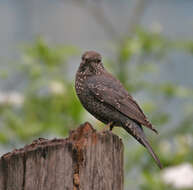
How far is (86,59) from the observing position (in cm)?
414

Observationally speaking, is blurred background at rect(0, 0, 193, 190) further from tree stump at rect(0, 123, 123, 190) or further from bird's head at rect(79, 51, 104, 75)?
tree stump at rect(0, 123, 123, 190)

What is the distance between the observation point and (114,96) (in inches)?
160

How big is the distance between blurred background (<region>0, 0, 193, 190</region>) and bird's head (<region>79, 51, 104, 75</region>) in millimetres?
1710

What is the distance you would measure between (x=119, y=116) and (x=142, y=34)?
2740mm

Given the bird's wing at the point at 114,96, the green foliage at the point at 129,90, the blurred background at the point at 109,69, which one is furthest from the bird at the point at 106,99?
the green foliage at the point at 129,90

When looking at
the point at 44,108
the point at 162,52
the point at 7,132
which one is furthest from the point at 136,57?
the point at 7,132

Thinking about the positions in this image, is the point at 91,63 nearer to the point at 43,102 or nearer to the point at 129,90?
the point at 129,90

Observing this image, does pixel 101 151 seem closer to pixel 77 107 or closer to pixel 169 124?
pixel 77 107

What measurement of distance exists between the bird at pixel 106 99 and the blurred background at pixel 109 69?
5.46ft

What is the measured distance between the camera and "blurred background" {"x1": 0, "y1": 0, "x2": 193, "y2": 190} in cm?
614

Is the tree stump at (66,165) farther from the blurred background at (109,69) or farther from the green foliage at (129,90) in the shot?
the green foliage at (129,90)

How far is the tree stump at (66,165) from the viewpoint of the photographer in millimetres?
2676

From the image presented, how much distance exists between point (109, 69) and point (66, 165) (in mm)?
3892

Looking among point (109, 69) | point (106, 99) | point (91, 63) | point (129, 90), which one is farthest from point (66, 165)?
point (109, 69)
